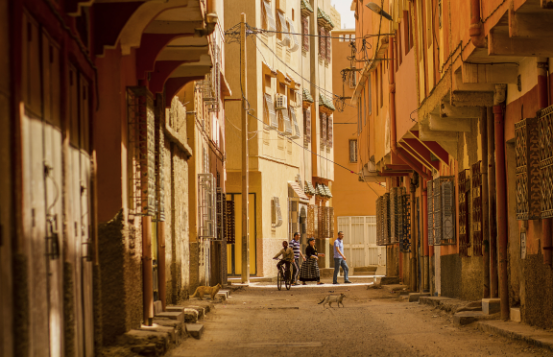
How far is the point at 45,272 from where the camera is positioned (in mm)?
6406

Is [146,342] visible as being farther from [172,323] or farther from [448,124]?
[448,124]

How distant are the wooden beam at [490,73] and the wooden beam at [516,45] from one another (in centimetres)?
197

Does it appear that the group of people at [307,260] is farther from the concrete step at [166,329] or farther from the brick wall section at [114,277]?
the brick wall section at [114,277]

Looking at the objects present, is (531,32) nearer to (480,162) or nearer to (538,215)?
(538,215)

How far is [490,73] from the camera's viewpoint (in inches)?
476

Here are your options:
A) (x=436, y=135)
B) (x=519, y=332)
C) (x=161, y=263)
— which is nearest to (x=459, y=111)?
(x=436, y=135)

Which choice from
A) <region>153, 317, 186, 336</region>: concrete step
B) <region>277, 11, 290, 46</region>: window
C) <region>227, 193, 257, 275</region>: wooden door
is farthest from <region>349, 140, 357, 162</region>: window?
<region>153, 317, 186, 336</region>: concrete step

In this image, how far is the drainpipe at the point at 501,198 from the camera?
12430 mm

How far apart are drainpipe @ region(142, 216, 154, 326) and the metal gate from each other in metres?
37.1

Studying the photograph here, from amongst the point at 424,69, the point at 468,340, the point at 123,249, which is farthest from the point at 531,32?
the point at 424,69

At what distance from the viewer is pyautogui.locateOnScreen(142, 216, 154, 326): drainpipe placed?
1145cm

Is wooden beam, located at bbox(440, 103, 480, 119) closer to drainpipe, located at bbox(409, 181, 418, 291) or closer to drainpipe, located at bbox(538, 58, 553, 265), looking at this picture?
drainpipe, located at bbox(538, 58, 553, 265)

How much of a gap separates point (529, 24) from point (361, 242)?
40620mm

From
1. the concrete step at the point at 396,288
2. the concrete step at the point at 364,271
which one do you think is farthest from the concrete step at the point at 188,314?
the concrete step at the point at 364,271
